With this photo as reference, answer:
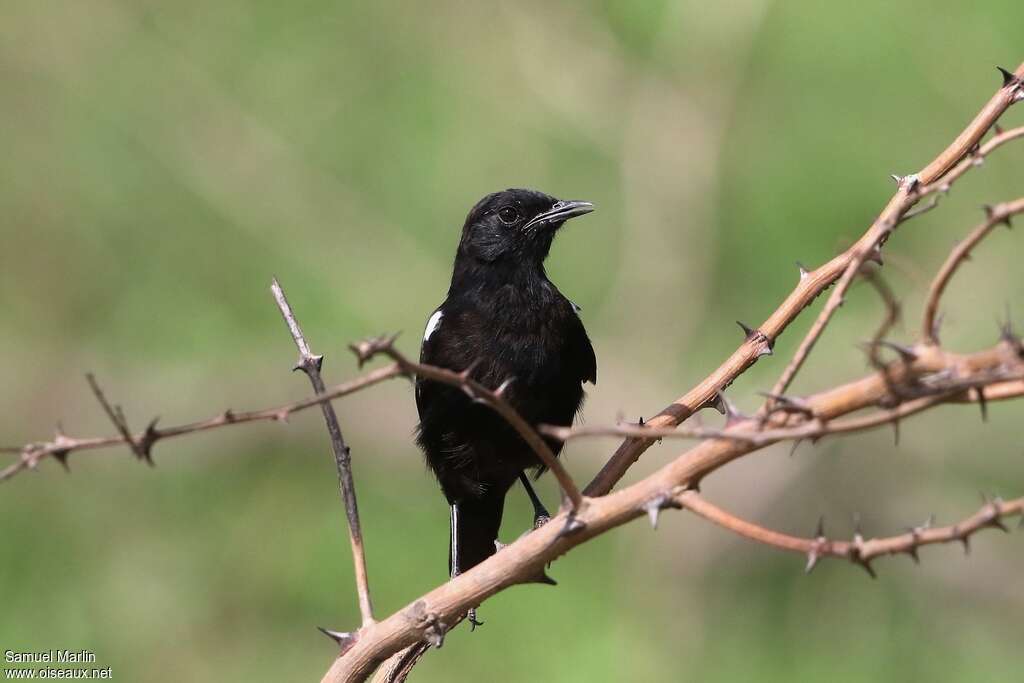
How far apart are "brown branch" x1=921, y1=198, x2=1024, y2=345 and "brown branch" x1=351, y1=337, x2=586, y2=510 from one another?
0.54 m

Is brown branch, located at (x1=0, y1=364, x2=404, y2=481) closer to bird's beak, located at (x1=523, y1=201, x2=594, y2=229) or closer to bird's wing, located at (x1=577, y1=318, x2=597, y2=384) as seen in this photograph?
bird's wing, located at (x1=577, y1=318, x2=597, y2=384)

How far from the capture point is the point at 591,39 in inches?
370

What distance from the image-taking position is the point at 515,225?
183 inches

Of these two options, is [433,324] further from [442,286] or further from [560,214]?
[442,286]

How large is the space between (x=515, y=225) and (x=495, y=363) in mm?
794

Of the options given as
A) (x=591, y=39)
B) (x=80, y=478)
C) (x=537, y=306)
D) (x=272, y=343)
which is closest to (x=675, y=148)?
(x=591, y=39)

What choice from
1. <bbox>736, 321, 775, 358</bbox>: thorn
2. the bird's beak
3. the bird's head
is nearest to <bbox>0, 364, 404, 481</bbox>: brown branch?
<bbox>736, 321, 775, 358</bbox>: thorn

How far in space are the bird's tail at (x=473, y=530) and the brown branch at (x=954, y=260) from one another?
108 inches

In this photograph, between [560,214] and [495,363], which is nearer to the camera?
[495,363]

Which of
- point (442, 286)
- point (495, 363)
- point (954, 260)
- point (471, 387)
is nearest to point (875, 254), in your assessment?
point (954, 260)

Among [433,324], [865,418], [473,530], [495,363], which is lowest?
[865,418]

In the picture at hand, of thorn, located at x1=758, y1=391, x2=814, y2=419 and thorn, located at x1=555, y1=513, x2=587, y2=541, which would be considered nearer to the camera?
thorn, located at x1=758, y1=391, x2=814, y2=419

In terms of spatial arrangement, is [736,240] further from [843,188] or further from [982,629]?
[982,629]

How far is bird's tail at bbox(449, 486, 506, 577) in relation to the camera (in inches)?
171
